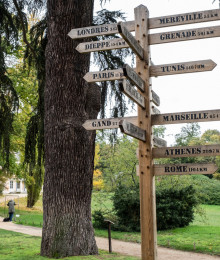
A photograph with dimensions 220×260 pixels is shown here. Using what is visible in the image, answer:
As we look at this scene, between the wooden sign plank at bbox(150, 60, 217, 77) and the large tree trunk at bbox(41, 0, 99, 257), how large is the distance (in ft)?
10.5

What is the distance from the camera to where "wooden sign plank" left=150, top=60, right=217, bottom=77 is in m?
5.03

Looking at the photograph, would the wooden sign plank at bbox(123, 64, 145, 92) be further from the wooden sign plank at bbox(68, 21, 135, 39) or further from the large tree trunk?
the large tree trunk

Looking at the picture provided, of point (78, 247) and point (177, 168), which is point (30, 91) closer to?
point (78, 247)

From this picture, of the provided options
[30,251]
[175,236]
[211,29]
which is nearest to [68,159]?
[30,251]

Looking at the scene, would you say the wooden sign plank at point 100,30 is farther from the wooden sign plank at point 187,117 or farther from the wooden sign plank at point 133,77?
the wooden sign plank at point 187,117

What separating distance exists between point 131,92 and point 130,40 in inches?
23.3

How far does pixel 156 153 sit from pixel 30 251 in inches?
182

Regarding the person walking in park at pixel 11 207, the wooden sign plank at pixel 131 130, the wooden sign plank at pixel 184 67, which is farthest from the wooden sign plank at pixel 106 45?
the person walking in park at pixel 11 207

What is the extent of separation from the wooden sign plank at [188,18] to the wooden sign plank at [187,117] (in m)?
1.12

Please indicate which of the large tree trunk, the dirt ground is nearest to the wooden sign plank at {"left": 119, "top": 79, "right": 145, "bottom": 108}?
the large tree trunk

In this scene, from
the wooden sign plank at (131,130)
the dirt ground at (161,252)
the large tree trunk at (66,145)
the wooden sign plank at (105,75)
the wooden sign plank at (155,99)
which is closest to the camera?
the wooden sign plank at (131,130)

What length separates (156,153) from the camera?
5.10 m

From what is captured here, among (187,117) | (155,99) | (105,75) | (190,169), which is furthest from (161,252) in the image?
(105,75)

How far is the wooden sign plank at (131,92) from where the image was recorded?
14.0 ft
